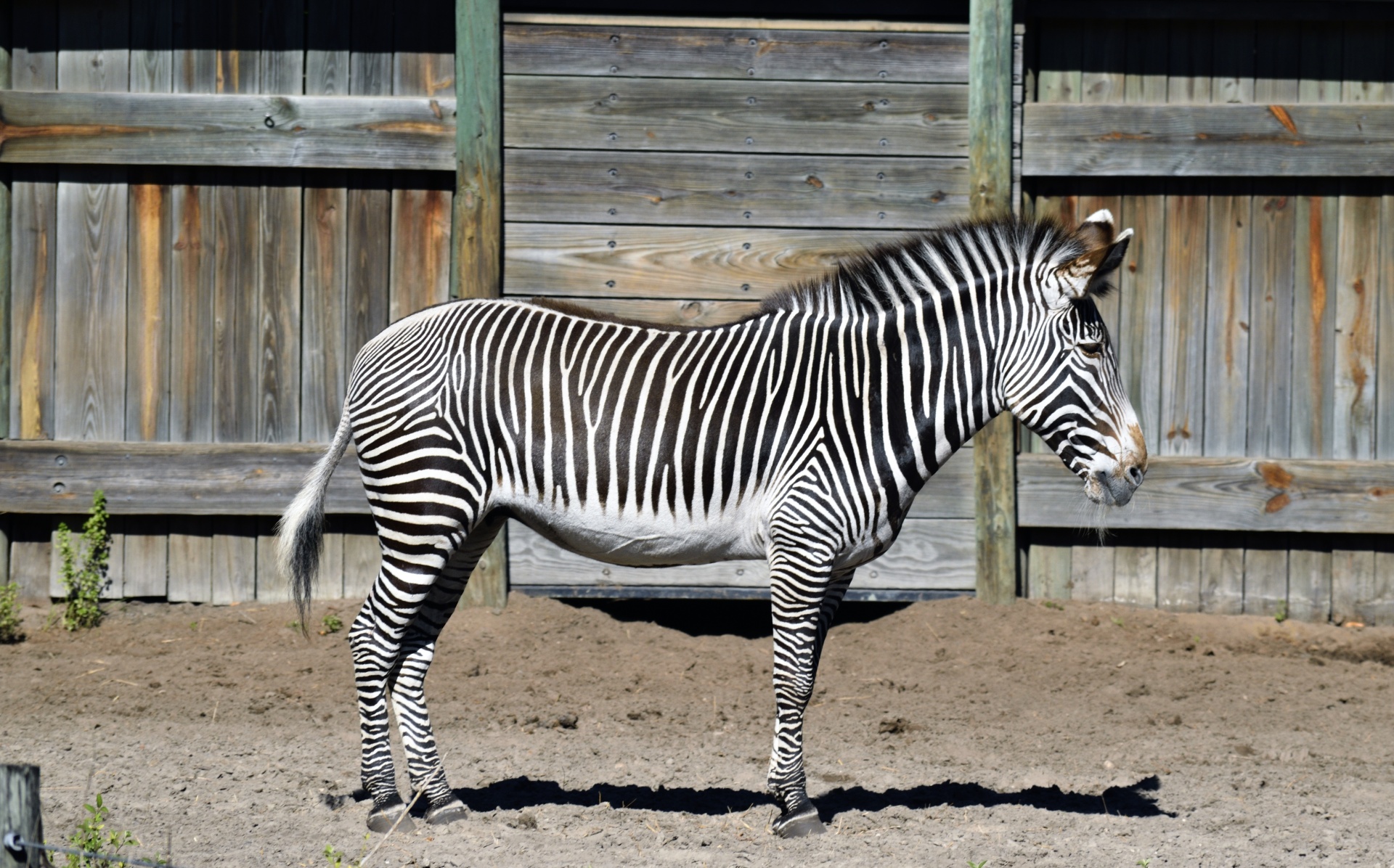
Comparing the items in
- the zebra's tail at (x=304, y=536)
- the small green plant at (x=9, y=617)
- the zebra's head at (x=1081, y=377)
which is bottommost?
the small green plant at (x=9, y=617)

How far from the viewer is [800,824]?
14.9 ft

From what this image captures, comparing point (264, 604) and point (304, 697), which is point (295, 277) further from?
point (304, 697)

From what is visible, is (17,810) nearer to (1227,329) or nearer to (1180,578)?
(1180,578)

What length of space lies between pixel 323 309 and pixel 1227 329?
5.24 meters

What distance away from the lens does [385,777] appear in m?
4.62

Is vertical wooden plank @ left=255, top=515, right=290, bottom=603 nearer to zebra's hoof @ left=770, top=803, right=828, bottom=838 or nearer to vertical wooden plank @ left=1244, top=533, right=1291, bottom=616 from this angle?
zebra's hoof @ left=770, top=803, right=828, bottom=838

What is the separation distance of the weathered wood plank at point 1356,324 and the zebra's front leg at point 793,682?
432 cm

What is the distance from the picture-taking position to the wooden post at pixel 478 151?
23.1 feet

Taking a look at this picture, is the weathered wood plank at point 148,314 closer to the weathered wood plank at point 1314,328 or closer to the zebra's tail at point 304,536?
the zebra's tail at point 304,536

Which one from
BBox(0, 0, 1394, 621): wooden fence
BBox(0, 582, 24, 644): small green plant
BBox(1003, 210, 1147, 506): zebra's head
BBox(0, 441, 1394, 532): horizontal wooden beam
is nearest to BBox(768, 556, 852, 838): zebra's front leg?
BBox(1003, 210, 1147, 506): zebra's head

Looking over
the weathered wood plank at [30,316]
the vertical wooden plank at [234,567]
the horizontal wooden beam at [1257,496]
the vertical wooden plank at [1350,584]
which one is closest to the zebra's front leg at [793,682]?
the horizontal wooden beam at [1257,496]

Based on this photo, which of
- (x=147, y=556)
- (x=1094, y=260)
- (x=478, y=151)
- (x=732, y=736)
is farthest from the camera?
(x=147, y=556)

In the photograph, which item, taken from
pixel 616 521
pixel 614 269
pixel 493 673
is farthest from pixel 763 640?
pixel 616 521

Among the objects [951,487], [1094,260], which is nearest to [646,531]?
[1094,260]
